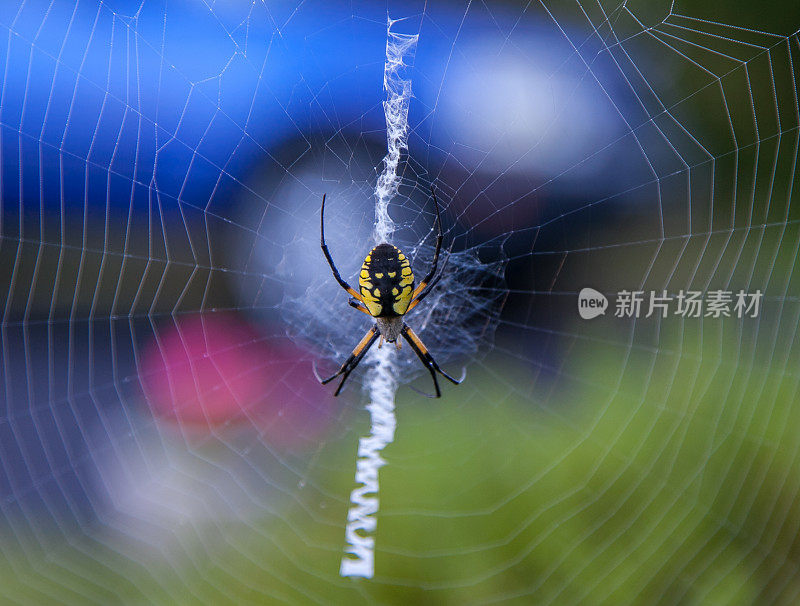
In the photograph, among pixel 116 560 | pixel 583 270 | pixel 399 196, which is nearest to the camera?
pixel 116 560

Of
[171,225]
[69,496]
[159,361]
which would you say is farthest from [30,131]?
[69,496]

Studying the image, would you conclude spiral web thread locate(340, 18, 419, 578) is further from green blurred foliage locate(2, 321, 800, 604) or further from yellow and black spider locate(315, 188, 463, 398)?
yellow and black spider locate(315, 188, 463, 398)

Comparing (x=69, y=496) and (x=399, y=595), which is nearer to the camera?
(x=399, y=595)

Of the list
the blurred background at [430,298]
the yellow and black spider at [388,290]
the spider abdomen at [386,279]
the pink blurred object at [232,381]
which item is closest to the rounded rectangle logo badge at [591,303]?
the blurred background at [430,298]

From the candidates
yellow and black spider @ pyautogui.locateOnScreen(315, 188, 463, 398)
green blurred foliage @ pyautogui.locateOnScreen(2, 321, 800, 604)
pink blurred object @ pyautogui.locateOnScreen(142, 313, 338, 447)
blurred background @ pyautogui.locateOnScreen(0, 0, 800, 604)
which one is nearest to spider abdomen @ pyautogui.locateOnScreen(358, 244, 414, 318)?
yellow and black spider @ pyautogui.locateOnScreen(315, 188, 463, 398)

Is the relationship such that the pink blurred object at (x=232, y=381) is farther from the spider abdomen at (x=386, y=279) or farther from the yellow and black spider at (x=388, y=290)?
the spider abdomen at (x=386, y=279)

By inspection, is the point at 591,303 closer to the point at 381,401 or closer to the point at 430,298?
the point at 430,298

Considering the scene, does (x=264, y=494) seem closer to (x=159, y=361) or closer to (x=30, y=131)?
(x=159, y=361)
